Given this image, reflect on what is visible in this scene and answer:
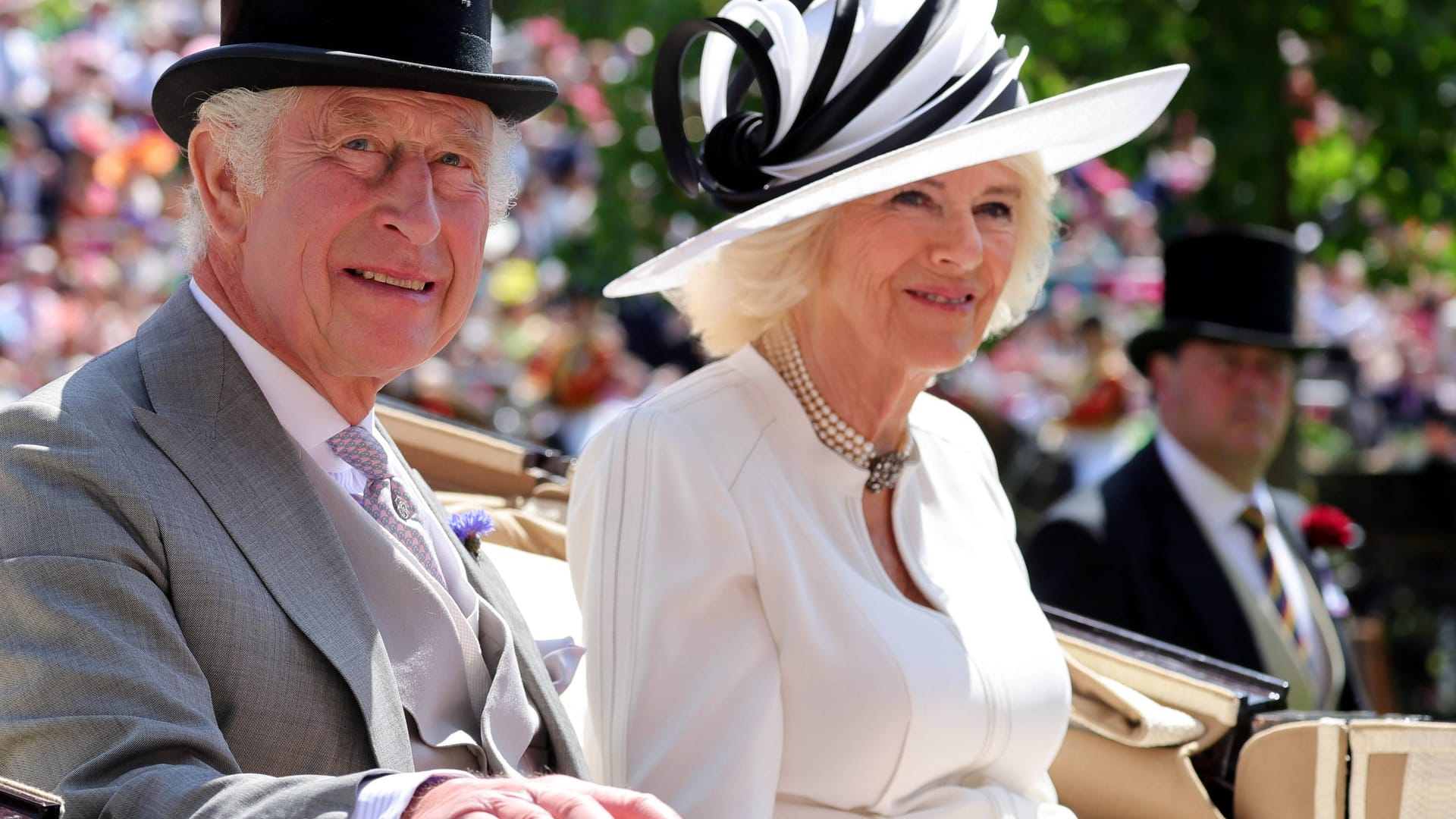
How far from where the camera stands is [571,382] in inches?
409

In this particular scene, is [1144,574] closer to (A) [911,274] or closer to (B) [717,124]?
(A) [911,274]

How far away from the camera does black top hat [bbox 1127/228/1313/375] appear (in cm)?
511

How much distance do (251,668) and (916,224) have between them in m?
1.60

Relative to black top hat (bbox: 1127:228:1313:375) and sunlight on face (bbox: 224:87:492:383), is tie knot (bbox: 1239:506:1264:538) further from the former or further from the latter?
sunlight on face (bbox: 224:87:492:383)

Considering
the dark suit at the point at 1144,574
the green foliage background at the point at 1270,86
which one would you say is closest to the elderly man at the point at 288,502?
the dark suit at the point at 1144,574

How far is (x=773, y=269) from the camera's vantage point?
2.99 m

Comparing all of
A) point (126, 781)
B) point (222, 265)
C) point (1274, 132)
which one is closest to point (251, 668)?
point (126, 781)

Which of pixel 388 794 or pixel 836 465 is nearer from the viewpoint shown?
pixel 388 794

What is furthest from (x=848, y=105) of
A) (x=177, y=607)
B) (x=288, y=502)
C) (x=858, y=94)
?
(x=177, y=607)

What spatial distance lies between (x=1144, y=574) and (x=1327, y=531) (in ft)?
2.69

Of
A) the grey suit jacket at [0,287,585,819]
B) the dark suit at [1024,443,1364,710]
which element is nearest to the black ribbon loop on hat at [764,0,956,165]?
the grey suit jacket at [0,287,585,819]

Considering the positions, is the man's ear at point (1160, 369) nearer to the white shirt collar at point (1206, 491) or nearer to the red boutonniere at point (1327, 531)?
the white shirt collar at point (1206, 491)

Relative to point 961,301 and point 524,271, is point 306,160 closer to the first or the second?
point 961,301

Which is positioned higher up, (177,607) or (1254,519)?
(177,607)
